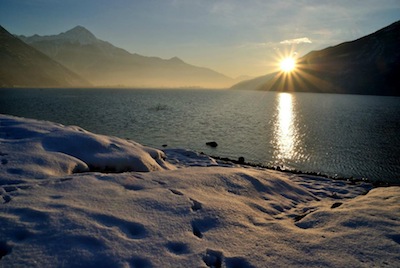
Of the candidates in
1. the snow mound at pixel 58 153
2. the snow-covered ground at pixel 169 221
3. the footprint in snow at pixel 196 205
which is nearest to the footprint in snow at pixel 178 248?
the snow-covered ground at pixel 169 221

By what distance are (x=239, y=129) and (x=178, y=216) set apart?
52113 millimetres

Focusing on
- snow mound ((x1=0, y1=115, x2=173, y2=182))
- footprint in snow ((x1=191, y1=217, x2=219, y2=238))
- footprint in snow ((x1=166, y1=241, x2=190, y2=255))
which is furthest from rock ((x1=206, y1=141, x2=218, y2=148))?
footprint in snow ((x1=166, y1=241, x2=190, y2=255))

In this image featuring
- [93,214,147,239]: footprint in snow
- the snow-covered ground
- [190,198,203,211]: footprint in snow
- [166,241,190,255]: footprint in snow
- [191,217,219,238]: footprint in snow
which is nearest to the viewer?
the snow-covered ground

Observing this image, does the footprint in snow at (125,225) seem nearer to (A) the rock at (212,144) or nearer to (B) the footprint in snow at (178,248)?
(B) the footprint in snow at (178,248)

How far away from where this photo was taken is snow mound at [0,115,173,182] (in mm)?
10672

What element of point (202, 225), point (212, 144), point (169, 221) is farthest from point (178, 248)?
point (212, 144)

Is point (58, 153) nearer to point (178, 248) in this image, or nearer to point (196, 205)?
point (196, 205)

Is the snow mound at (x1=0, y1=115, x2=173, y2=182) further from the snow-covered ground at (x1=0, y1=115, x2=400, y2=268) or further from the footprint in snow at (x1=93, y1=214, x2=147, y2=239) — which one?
the footprint in snow at (x1=93, y1=214, x2=147, y2=239)

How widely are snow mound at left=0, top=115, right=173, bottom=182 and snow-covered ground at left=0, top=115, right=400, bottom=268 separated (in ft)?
0.27

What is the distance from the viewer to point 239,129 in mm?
58781

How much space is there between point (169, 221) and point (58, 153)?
759 cm

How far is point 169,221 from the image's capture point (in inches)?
291

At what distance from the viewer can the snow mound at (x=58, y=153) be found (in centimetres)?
1067

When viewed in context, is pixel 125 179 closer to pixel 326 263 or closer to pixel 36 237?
pixel 36 237
